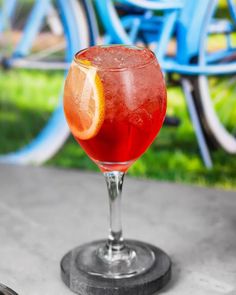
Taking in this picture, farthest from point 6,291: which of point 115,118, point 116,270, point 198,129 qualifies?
point 198,129

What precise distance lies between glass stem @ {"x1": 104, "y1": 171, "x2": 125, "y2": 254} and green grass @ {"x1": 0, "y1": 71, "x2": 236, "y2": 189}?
576 mm

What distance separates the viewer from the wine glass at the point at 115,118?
1.26 meters

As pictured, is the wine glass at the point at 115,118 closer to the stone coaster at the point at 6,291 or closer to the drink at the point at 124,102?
the drink at the point at 124,102

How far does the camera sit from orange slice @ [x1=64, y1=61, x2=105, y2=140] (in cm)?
126

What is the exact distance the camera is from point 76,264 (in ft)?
4.83

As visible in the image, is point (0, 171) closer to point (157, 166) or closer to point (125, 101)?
point (157, 166)

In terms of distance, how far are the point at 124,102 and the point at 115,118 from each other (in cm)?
3

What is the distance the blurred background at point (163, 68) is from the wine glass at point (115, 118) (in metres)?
0.58

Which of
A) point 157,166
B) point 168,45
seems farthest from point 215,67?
point 157,166

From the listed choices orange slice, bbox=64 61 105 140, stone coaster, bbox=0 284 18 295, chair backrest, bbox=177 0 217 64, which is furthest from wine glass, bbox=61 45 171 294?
chair backrest, bbox=177 0 217 64

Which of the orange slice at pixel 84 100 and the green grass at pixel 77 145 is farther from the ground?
the orange slice at pixel 84 100

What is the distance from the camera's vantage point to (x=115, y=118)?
1.26 m

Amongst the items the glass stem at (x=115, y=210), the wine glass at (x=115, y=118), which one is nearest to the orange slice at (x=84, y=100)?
the wine glass at (x=115, y=118)

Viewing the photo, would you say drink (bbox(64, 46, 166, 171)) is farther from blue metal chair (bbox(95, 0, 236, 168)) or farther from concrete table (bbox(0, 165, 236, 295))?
blue metal chair (bbox(95, 0, 236, 168))
